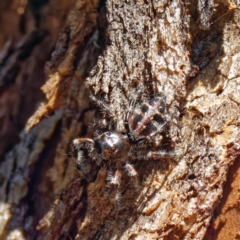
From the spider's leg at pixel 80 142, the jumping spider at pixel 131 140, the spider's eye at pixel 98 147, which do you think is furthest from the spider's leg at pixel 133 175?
the spider's leg at pixel 80 142

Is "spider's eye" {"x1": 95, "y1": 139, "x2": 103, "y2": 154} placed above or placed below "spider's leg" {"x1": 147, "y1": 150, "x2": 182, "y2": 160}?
below

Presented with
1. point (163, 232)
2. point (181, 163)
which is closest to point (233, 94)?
point (181, 163)

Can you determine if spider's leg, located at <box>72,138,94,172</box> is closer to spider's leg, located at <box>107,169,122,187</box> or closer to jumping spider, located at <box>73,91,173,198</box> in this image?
jumping spider, located at <box>73,91,173,198</box>

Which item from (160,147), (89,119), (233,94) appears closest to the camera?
(233,94)

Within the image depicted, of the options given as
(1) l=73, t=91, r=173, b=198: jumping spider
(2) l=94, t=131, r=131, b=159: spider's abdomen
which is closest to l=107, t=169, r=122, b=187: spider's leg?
(1) l=73, t=91, r=173, b=198: jumping spider

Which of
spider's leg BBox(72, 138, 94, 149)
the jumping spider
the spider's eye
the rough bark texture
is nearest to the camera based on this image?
the rough bark texture

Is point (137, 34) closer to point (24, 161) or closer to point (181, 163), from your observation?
point (181, 163)

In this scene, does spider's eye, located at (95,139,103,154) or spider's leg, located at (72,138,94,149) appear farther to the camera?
spider's leg, located at (72,138,94,149)

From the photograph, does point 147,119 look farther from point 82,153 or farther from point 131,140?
point 82,153
